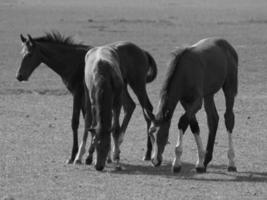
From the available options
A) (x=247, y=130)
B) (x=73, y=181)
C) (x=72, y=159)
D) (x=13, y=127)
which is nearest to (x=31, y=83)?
(x=13, y=127)

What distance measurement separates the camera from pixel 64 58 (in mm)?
13305

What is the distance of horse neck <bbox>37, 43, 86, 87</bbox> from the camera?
13250mm

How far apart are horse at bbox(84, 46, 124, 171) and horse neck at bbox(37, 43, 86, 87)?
799mm

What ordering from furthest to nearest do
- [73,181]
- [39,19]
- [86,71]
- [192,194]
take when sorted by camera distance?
[39,19], [86,71], [73,181], [192,194]

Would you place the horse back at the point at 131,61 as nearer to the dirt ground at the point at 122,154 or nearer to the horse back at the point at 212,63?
the horse back at the point at 212,63

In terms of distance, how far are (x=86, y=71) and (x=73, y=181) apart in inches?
75.8

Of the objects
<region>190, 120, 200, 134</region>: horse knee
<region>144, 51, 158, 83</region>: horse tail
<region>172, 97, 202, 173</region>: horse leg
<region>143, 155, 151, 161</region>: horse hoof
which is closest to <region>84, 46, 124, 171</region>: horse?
<region>143, 155, 151, 161</region>: horse hoof

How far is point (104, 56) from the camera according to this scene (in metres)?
12.3

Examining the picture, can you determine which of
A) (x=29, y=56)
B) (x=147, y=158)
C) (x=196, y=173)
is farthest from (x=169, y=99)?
(x=29, y=56)

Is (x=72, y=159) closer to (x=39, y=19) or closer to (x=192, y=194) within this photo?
(x=192, y=194)

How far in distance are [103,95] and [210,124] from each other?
6.59 ft

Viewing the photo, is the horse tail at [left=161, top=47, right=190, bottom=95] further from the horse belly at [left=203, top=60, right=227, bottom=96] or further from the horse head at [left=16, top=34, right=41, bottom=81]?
the horse head at [left=16, top=34, right=41, bottom=81]

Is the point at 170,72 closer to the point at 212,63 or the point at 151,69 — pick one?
the point at 212,63

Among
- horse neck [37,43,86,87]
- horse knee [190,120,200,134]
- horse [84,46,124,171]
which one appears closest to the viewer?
horse [84,46,124,171]
